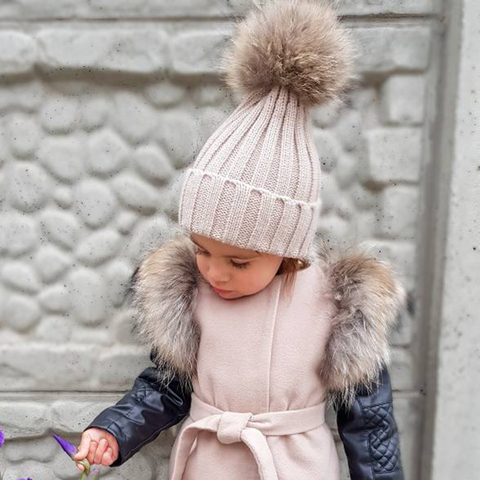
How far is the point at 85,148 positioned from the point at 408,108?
0.76 metres

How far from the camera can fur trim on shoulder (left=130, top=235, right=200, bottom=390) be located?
3.57 feet

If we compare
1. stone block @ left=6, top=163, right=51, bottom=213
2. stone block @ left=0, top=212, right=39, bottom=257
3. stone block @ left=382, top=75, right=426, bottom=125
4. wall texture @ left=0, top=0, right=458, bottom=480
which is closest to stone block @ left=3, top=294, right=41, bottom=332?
wall texture @ left=0, top=0, right=458, bottom=480

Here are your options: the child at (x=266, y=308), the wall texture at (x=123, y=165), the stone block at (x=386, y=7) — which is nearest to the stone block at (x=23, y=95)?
the wall texture at (x=123, y=165)

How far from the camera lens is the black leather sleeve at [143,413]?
110 centimetres

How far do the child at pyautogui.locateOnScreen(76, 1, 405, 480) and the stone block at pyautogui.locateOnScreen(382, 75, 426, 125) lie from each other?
0.27 m

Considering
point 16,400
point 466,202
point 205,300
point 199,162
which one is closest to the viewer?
point 199,162

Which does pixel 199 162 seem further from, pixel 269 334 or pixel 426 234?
pixel 426 234

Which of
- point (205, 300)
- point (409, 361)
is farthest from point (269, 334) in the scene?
point (409, 361)

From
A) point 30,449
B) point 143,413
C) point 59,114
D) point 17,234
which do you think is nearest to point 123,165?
point 59,114

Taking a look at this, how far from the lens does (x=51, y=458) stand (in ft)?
4.62

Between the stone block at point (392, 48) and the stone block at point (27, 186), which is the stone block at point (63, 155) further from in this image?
the stone block at point (392, 48)

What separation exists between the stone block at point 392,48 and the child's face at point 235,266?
0.54 metres

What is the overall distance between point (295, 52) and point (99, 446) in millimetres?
834

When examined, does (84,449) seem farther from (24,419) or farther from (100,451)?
(24,419)
